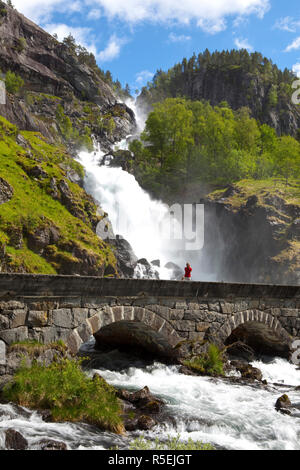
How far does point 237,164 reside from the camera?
48.2 m

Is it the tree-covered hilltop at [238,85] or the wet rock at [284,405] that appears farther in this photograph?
the tree-covered hilltop at [238,85]

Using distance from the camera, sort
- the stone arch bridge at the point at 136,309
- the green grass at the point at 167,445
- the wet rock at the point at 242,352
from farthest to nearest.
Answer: the wet rock at the point at 242,352, the stone arch bridge at the point at 136,309, the green grass at the point at 167,445

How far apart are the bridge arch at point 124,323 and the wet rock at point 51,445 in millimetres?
2984

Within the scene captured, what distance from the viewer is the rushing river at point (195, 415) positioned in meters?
6.57

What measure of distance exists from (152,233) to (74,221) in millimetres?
14933

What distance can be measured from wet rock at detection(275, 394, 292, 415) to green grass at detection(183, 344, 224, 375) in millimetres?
2250

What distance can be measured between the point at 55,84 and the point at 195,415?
230 ft

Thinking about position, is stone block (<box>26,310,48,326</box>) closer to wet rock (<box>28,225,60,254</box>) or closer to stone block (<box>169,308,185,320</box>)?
stone block (<box>169,308,185,320</box>)

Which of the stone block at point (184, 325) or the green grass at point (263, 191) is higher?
the green grass at point (263, 191)

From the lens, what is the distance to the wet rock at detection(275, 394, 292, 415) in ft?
29.7

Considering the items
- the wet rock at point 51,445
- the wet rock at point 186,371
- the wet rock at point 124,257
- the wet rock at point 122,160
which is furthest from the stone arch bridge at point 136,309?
the wet rock at point 122,160

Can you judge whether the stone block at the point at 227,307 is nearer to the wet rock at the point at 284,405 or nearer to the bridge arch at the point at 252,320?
the bridge arch at the point at 252,320
